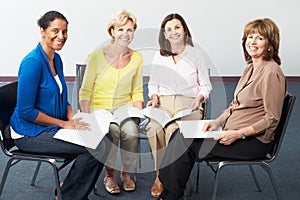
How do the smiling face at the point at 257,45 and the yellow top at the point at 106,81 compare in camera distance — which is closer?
the smiling face at the point at 257,45

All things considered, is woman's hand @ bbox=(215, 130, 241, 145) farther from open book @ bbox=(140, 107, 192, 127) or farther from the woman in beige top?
open book @ bbox=(140, 107, 192, 127)

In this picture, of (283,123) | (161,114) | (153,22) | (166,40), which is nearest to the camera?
(283,123)

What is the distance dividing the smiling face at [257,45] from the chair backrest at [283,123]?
0.90 feet

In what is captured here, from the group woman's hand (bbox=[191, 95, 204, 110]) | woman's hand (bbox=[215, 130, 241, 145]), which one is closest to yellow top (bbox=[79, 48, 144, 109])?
woman's hand (bbox=[191, 95, 204, 110])

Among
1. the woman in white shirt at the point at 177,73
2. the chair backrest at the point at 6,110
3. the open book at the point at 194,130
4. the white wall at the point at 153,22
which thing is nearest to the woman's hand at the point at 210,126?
the open book at the point at 194,130

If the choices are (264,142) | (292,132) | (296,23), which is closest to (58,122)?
(264,142)

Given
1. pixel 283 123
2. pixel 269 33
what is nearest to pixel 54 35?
pixel 269 33

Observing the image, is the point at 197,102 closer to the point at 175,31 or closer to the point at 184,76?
the point at 184,76

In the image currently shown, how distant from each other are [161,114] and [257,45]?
745 millimetres

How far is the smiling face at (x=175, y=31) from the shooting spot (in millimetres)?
2594

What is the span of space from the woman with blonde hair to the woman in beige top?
433mm

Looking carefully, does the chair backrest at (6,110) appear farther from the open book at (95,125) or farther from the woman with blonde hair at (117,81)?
the woman with blonde hair at (117,81)

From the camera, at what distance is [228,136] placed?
2098 mm

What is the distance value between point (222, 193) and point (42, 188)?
116 cm
